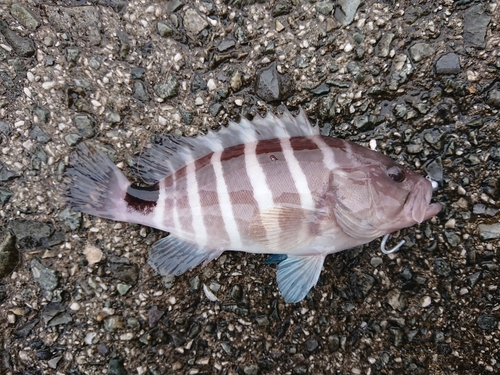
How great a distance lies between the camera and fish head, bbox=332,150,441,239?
1.96 meters

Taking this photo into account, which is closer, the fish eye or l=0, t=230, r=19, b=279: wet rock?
the fish eye

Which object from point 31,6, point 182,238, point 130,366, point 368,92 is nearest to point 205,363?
point 130,366

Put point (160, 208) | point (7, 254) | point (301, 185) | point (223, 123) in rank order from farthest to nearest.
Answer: point (223, 123), point (7, 254), point (160, 208), point (301, 185)

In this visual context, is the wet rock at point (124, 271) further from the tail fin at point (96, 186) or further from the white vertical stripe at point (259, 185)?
the white vertical stripe at point (259, 185)

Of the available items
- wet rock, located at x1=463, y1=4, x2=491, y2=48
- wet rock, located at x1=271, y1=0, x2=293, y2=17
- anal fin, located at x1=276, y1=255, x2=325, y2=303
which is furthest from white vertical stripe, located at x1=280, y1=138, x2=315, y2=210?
wet rock, located at x1=463, y1=4, x2=491, y2=48

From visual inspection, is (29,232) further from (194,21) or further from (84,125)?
(194,21)

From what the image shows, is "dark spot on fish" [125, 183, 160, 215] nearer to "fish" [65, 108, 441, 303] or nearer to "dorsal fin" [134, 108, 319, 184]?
"fish" [65, 108, 441, 303]

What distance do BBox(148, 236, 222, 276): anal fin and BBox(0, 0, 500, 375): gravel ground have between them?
13 centimetres

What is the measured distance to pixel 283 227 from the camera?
1953mm

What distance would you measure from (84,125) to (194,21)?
0.92 meters

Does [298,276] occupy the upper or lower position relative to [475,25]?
lower

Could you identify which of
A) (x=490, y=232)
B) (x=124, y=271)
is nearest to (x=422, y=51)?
(x=490, y=232)

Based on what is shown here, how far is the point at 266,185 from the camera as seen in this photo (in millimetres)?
1955

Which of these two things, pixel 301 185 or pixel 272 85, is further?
pixel 272 85
